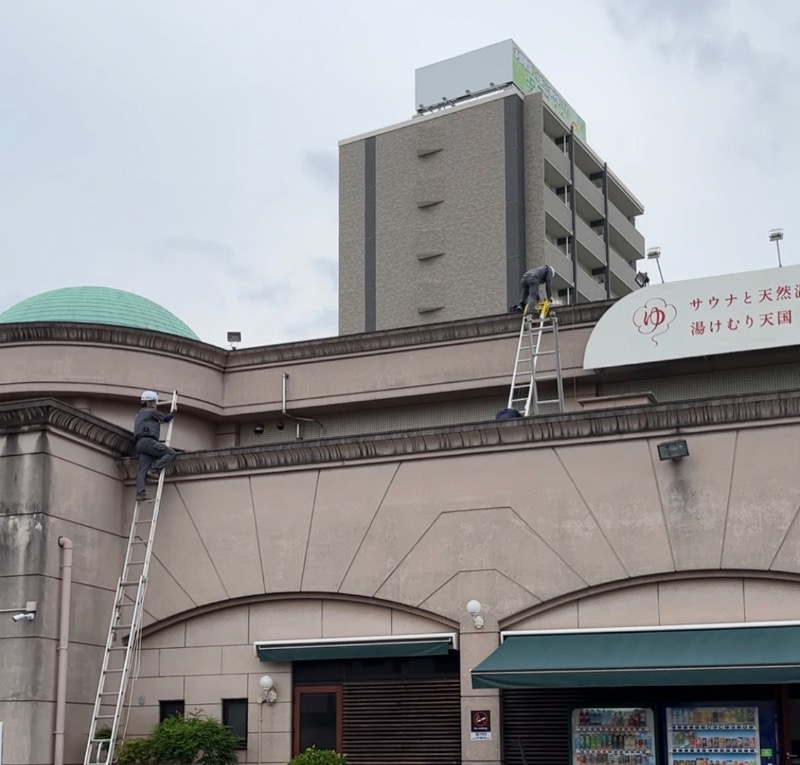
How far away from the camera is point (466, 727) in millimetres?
18156

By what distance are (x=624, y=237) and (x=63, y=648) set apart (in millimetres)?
Result: 57104

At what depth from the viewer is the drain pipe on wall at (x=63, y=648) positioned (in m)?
18.7

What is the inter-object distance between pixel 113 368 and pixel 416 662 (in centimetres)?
938

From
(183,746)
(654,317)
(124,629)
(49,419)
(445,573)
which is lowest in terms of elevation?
(183,746)

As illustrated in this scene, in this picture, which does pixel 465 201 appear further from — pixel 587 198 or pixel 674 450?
pixel 674 450

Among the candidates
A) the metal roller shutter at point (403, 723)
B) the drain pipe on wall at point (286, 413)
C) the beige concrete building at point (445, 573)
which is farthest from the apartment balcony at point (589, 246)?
the metal roller shutter at point (403, 723)

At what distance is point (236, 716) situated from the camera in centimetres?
A: 1977

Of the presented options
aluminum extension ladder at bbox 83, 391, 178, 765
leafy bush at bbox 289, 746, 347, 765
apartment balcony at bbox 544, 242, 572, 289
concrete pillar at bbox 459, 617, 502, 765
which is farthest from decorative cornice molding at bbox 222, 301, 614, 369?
apartment balcony at bbox 544, 242, 572, 289

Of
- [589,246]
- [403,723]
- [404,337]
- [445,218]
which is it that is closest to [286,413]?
[404,337]

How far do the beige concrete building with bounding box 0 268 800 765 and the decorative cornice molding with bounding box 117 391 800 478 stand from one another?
0.11ft

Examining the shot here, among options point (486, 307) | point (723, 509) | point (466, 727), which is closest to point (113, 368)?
point (466, 727)

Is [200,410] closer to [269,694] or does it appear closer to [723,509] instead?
[269,694]

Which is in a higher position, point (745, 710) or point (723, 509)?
point (723, 509)

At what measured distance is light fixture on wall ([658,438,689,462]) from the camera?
17.8m
